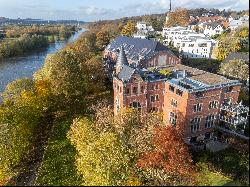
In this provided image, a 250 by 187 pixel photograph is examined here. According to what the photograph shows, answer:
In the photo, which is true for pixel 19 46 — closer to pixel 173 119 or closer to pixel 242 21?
pixel 242 21

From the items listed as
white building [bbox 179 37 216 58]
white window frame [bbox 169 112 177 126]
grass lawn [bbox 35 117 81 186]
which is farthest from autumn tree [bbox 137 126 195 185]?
white building [bbox 179 37 216 58]

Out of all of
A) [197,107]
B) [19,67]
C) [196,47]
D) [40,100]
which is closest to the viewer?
[197,107]

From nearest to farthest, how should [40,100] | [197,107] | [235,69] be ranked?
[197,107]
[235,69]
[40,100]

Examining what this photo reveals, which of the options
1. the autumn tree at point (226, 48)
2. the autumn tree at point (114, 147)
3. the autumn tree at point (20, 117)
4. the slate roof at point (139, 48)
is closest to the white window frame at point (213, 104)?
the autumn tree at point (114, 147)

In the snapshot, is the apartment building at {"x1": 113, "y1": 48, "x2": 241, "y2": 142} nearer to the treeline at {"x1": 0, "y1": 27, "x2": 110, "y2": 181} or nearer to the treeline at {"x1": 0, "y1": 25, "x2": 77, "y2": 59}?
the treeline at {"x1": 0, "y1": 27, "x2": 110, "y2": 181}

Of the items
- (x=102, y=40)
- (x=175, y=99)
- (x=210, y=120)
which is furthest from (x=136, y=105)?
(x=102, y=40)

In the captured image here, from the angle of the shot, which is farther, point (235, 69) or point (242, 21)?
point (242, 21)

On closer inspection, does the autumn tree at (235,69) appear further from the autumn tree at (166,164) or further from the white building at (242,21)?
the autumn tree at (166,164)
